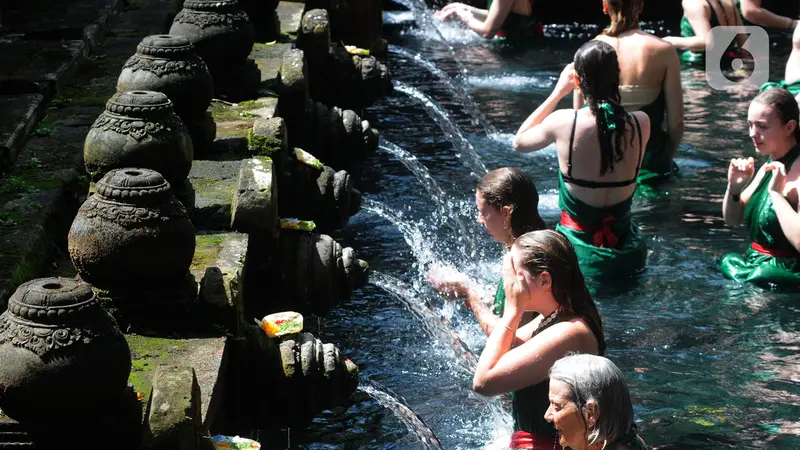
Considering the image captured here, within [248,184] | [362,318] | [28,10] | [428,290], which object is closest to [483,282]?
[428,290]

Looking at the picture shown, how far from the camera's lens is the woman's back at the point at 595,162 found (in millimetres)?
6207

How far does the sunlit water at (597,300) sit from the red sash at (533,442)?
0.74m

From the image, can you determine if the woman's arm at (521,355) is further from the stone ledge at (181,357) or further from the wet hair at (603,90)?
the wet hair at (603,90)

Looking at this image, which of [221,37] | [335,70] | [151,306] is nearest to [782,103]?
[221,37]

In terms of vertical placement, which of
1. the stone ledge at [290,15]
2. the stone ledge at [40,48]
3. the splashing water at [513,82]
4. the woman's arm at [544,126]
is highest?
the woman's arm at [544,126]

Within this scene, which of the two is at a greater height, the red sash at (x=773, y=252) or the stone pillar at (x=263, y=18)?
the stone pillar at (x=263, y=18)

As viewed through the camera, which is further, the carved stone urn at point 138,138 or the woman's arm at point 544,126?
the woman's arm at point 544,126

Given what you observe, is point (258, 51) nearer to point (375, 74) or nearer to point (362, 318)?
point (375, 74)

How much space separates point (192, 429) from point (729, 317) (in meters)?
3.69

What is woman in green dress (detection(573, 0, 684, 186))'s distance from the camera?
23.9 ft

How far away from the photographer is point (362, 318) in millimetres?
6715

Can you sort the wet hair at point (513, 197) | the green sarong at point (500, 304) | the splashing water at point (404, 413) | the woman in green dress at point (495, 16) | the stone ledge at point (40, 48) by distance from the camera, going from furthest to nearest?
the woman in green dress at point (495, 16), the stone ledge at point (40, 48), the splashing water at point (404, 413), the green sarong at point (500, 304), the wet hair at point (513, 197)

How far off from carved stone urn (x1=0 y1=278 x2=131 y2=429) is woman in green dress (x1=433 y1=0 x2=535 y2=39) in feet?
23.8

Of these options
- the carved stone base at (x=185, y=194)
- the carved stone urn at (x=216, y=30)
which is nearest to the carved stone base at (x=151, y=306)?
the carved stone base at (x=185, y=194)
